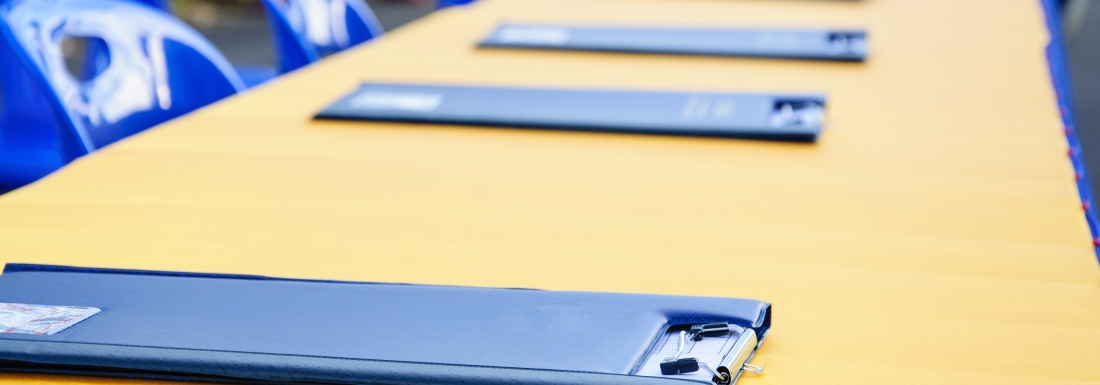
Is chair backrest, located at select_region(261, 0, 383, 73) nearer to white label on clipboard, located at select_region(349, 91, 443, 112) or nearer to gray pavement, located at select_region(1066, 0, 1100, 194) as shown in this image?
white label on clipboard, located at select_region(349, 91, 443, 112)

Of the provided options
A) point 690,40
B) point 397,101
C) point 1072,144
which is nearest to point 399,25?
point 690,40

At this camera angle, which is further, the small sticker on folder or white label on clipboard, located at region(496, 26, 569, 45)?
white label on clipboard, located at region(496, 26, 569, 45)

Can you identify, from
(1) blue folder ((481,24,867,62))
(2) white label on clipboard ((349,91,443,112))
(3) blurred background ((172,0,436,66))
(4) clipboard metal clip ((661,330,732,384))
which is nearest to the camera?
(4) clipboard metal clip ((661,330,732,384))

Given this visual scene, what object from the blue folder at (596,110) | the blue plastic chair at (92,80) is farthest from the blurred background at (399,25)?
the blue plastic chair at (92,80)

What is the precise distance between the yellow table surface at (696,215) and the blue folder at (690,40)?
0.51 ft

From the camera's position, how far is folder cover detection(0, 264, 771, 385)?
0.56 m

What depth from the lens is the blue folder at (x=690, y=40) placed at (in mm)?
1530

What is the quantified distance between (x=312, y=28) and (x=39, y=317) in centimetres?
151

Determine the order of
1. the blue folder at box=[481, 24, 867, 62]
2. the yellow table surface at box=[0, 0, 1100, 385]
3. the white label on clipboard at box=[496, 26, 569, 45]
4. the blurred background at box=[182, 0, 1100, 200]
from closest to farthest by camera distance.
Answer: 1. the yellow table surface at box=[0, 0, 1100, 385]
2. the blue folder at box=[481, 24, 867, 62]
3. the white label on clipboard at box=[496, 26, 569, 45]
4. the blurred background at box=[182, 0, 1100, 200]

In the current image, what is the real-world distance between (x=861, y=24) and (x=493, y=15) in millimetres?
647

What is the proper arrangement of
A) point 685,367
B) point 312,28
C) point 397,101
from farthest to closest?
point 312,28 < point 397,101 < point 685,367

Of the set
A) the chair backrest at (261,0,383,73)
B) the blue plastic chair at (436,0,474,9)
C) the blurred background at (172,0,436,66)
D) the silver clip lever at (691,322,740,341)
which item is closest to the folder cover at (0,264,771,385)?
the silver clip lever at (691,322,740,341)

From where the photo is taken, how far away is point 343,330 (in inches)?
23.9

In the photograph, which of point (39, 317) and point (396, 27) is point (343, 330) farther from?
point (396, 27)
